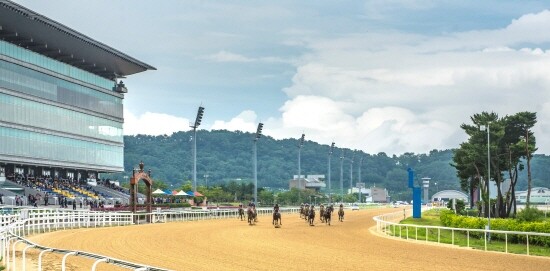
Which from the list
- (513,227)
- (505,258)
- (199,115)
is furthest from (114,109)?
(505,258)

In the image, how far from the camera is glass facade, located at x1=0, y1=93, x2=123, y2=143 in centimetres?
7288

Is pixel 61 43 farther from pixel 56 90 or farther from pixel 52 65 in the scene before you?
pixel 56 90

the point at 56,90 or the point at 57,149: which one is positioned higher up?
the point at 56,90

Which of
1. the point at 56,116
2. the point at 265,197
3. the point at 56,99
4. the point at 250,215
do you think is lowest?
the point at 265,197

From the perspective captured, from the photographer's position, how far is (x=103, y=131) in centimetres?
9250

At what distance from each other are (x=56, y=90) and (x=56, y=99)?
3.12 ft

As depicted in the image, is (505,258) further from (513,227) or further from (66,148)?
(66,148)

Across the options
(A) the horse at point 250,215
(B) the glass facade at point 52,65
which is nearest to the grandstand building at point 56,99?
(B) the glass facade at point 52,65

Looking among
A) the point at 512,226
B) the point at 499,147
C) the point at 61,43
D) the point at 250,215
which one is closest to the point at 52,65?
the point at 61,43

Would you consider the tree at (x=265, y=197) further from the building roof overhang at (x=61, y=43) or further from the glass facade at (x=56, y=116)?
the building roof overhang at (x=61, y=43)

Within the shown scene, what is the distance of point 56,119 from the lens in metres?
81.4

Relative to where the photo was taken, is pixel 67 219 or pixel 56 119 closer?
pixel 67 219

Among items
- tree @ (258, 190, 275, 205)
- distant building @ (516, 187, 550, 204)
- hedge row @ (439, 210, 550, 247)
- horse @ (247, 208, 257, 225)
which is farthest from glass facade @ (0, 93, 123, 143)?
distant building @ (516, 187, 550, 204)

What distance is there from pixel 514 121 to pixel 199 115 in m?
27.8
